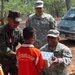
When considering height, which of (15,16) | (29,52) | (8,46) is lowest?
(8,46)

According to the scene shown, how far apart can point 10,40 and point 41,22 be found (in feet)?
4.07

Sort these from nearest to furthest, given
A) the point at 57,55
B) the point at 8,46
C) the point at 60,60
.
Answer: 1. the point at 60,60
2. the point at 57,55
3. the point at 8,46

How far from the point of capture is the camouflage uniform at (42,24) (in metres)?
6.13

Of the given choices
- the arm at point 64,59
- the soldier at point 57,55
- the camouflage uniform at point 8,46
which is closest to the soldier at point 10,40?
the camouflage uniform at point 8,46

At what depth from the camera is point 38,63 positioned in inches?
160

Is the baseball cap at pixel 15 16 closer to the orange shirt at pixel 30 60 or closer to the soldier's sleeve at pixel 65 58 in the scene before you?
the orange shirt at pixel 30 60

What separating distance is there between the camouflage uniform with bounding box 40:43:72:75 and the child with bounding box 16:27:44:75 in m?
0.36

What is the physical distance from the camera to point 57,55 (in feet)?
14.6

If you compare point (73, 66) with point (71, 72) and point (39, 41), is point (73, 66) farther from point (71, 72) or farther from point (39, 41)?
point (39, 41)

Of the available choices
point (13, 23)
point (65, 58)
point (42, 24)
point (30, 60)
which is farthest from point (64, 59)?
point (42, 24)

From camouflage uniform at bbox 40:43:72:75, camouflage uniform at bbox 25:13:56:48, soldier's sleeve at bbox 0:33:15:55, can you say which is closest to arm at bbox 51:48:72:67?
camouflage uniform at bbox 40:43:72:75

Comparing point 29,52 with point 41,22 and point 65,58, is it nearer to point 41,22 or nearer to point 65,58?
point 65,58

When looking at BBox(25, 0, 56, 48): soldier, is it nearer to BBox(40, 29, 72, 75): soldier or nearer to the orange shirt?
BBox(40, 29, 72, 75): soldier

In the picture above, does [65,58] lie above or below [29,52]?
below
